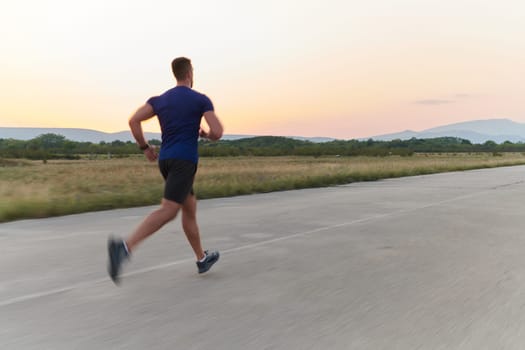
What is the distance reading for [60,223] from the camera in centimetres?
918

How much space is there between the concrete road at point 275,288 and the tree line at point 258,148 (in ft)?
208

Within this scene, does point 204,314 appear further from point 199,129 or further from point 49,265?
point 49,265

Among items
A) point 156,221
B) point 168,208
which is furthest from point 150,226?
point 168,208

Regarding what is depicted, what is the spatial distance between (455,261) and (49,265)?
15.0ft

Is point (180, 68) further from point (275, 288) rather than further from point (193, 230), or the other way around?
point (275, 288)

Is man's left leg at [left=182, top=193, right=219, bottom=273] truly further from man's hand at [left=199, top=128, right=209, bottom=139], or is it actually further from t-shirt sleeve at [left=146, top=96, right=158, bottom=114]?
t-shirt sleeve at [left=146, top=96, right=158, bottom=114]

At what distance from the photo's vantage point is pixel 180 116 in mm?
4586

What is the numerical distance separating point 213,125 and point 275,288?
5.15ft

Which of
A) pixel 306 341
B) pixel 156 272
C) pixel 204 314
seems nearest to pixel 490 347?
pixel 306 341

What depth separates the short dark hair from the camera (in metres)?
4.68

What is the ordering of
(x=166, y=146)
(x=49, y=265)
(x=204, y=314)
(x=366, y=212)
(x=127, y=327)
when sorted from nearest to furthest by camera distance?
(x=127, y=327), (x=204, y=314), (x=166, y=146), (x=49, y=265), (x=366, y=212)

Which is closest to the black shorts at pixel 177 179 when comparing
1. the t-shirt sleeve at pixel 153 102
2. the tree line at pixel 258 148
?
the t-shirt sleeve at pixel 153 102

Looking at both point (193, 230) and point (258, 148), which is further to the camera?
point (258, 148)

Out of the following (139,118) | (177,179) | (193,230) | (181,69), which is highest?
(181,69)
